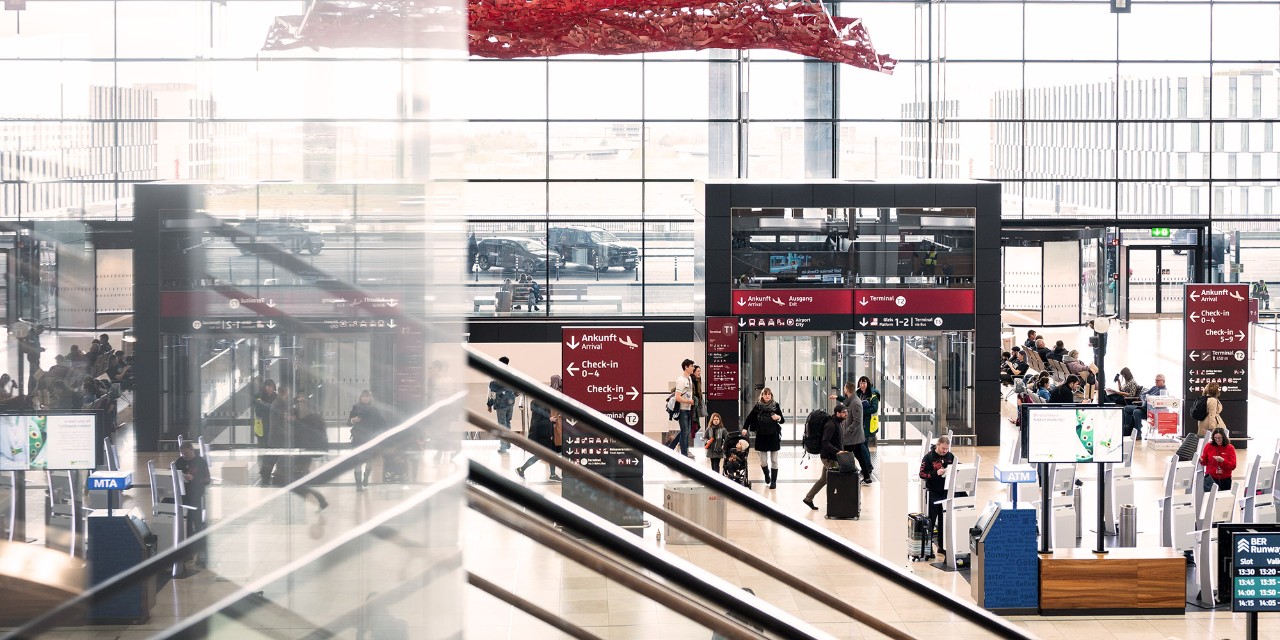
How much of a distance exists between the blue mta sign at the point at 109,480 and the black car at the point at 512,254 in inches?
979

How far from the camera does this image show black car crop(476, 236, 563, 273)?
26141mm

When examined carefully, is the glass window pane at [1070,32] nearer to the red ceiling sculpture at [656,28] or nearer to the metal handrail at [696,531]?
the red ceiling sculpture at [656,28]

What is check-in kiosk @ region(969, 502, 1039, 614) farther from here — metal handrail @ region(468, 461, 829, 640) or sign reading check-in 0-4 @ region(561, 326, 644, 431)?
metal handrail @ region(468, 461, 829, 640)

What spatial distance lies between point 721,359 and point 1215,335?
6671mm

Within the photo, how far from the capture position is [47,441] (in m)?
1.04

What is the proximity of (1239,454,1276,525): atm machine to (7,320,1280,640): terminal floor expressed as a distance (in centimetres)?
110

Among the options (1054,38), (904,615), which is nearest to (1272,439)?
(1054,38)

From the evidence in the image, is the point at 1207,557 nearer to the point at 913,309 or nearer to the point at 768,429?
the point at 768,429

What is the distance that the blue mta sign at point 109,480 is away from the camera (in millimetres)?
1061

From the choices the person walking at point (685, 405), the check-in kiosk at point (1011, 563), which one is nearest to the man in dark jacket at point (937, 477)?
the check-in kiosk at point (1011, 563)

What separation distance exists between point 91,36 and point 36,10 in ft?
0.14

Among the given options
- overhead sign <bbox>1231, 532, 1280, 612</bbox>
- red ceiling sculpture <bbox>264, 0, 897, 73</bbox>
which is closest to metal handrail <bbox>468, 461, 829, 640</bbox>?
overhead sign <bbox>1231, 532, 1280, 612</bbox>

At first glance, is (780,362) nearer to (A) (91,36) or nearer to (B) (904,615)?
(B) (904,615)

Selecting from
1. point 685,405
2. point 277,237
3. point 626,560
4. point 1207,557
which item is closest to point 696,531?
point 626,560
